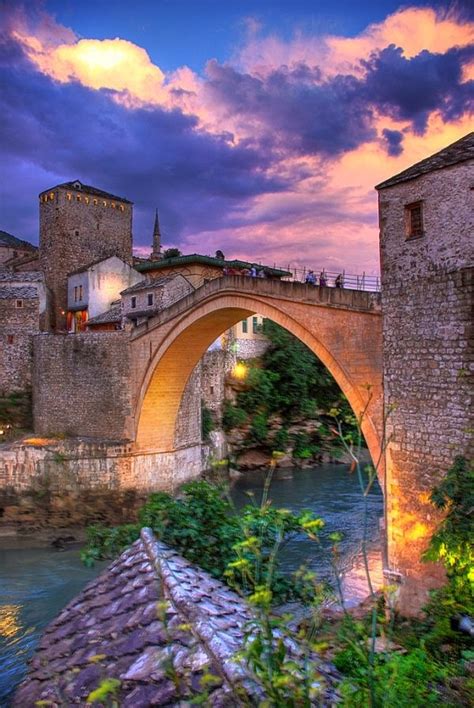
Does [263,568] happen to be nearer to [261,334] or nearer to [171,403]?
[171,403]

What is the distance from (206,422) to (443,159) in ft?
47.9

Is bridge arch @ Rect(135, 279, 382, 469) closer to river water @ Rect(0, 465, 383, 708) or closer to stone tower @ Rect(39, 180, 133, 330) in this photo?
river water @ Rect(0, 465, 383, 708)

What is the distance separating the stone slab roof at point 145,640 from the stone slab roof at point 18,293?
53.4 ft

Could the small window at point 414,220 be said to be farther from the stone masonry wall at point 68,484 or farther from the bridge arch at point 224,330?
the stone masonry wall at point 68,484

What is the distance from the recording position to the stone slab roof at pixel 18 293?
18.4 meters

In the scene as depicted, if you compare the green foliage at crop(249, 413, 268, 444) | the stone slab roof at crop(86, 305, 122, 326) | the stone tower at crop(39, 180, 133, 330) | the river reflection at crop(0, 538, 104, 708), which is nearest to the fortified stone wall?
the stone slab roof at crop(86, 305, 122, 326)

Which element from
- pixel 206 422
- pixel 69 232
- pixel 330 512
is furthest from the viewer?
pixel 69 232

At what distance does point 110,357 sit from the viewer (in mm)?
16953

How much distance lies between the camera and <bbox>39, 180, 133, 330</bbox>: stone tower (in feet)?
83.3

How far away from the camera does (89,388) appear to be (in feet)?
55.5

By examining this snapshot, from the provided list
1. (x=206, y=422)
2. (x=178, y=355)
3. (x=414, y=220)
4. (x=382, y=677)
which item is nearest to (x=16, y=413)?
(x=178, y=355)

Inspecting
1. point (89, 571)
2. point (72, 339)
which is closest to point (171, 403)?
point (72, 339)

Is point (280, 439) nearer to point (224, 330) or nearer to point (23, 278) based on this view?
point (224, 330)

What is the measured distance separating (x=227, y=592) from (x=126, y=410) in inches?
531
